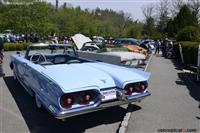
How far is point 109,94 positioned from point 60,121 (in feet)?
3.91

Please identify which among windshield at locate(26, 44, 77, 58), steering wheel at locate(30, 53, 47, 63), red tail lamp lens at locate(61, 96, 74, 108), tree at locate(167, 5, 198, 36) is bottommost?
red tail lamp lens at locate(61, 96, 74, 108)

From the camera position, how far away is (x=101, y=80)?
4.99 m

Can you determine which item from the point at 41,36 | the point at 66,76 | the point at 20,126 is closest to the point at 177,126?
the point at 66,76

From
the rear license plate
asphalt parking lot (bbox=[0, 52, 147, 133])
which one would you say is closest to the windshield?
asphalt parking lot (bbox=[0, 52, 147, 133])

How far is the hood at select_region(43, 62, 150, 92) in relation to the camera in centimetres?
461

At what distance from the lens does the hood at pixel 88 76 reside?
15.1 ft

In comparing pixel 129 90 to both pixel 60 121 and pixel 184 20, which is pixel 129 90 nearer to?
pixel 60 121

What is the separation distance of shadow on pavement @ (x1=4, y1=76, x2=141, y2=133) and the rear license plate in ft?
2.10

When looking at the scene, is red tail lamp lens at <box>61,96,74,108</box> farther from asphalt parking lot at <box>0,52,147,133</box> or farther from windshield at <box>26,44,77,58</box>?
windshield at <box>26,44,77,58</box>

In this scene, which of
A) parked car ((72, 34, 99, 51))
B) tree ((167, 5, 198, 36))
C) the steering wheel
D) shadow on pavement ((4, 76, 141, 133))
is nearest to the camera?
shadow on pavement ((4, 76, 141, 133))

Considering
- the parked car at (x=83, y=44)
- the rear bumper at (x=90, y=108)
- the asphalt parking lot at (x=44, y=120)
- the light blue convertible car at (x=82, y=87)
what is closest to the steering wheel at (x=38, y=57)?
the light blue convertible car at (x=82, y=87)

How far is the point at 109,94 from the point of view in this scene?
488cm

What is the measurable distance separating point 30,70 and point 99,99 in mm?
2096

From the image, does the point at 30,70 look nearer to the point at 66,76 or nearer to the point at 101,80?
the point at 66,76
